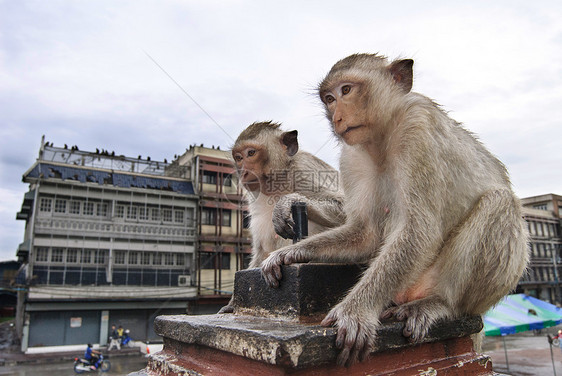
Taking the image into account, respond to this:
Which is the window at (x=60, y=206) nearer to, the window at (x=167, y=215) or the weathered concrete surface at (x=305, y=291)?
the window at (x=167, y=215)

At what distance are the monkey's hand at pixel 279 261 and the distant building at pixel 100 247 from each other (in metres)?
23.6

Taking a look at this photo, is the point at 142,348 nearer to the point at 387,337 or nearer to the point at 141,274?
the point at 141,274

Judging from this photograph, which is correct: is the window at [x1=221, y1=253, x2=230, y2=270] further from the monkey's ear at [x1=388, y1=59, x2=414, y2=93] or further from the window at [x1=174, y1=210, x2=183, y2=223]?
the monkey's ear at [x1=388, y1=59, x2=414, y2=93]

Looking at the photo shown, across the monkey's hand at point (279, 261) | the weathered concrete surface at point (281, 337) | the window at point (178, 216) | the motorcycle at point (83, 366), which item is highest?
the window at point (178, 216)

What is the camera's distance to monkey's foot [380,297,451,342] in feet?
6.60

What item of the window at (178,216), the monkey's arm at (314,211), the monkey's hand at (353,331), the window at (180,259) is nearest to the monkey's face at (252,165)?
the monkey's arm at (314,211)

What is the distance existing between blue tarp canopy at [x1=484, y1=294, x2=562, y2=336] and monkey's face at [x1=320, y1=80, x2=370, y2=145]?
1006cm

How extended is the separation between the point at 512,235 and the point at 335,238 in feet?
3.30

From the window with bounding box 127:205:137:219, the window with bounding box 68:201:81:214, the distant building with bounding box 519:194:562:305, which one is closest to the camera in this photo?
the window with bounding box 68:201:81:214

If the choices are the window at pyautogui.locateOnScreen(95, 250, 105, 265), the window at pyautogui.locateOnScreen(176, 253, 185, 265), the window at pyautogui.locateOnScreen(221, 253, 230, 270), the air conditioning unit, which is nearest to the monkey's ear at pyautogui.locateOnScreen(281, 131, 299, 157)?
the window at pyautogui.locateOnScreen(95, 250, 105, 265)

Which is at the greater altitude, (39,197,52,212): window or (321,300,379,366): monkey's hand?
(39,197,52,212): window

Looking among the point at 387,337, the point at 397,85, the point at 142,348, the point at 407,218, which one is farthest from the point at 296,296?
the point at 142,348

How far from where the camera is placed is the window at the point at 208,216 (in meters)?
28.4

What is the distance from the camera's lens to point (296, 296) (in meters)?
2.12
